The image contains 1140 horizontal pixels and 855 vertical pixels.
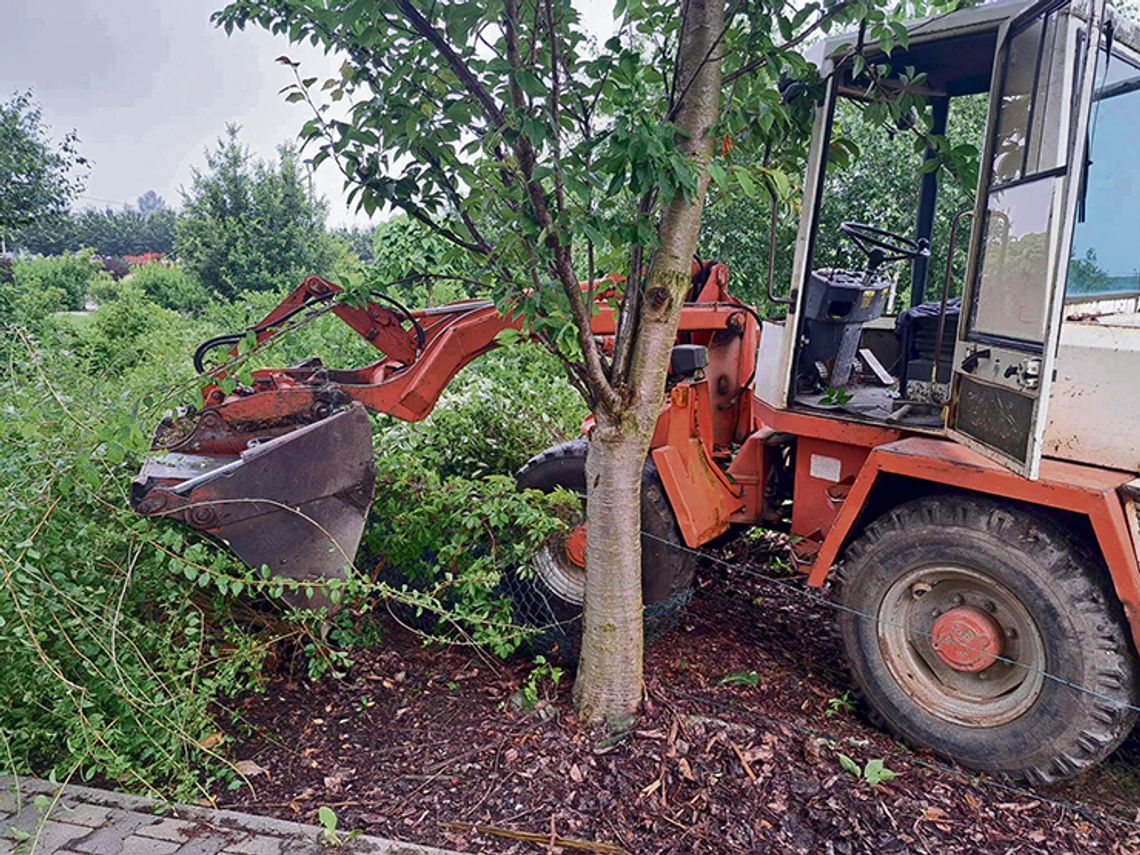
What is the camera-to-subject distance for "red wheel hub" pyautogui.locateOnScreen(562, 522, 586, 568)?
3.97m

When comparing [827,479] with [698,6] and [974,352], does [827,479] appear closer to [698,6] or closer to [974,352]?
[974,352]

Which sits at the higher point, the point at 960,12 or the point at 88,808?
the point at 960,12

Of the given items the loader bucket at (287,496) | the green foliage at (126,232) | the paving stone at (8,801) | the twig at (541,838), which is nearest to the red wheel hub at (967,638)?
the twig at (541,838)

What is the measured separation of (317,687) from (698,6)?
3.12 meters

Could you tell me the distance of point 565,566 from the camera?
4.08 meters

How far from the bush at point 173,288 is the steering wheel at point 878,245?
58.3ft

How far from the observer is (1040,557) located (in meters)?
2.93

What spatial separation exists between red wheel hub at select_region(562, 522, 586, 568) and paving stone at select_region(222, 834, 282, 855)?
5.96ft

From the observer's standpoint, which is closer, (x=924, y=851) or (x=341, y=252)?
(x=924, y=851)

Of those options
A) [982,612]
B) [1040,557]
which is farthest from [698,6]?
[982,612]

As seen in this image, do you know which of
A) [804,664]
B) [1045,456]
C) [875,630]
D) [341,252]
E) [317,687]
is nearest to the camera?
[1045,456]

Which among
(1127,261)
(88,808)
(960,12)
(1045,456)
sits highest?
(960,12)

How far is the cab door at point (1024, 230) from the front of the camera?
2.58m

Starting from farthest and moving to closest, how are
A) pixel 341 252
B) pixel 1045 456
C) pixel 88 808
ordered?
pixel 341 252 → pixel 1045 456 → pixel 88 808
